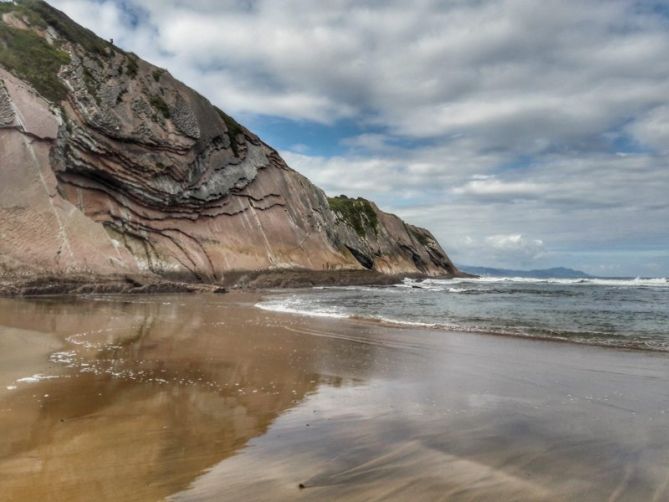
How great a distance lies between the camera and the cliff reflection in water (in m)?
3.51

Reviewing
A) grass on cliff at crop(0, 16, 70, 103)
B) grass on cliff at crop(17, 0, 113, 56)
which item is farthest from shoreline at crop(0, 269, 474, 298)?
grass on cliff at crop(17, 0, 113, 56)

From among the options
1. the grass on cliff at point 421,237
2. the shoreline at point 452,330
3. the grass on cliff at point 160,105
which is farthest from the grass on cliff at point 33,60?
the grass on cliff at point 421,237

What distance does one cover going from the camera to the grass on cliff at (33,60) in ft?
82.7

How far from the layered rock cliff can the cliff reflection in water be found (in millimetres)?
13038

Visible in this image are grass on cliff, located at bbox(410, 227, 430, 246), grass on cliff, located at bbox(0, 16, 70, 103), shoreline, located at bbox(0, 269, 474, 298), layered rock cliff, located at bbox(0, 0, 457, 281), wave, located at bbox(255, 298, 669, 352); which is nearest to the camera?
wave, located at bbox(255, 298, 669, 352)

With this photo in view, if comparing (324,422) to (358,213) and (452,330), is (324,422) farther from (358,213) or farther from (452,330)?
(358,213)

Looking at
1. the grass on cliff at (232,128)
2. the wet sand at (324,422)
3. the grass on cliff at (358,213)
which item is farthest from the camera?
the grass on cliff at (358,213)

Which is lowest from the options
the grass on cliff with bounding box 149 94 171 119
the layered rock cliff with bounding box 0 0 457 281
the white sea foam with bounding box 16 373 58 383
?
the white sea foam with bounding box 16 373 58 383

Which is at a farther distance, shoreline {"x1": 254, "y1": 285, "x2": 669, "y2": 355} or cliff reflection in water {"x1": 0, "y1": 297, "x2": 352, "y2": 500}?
shoreline {"x1": 254, "y1": 285, "x2": 669, "y2": 355}

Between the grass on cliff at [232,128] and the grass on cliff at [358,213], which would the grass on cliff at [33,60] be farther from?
the grass on cliff at [358,213]

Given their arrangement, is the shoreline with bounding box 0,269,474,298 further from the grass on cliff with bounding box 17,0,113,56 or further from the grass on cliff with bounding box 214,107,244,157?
the grass on cliff with bounding box 17,0,113,56

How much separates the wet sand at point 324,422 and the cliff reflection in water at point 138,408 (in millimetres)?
21

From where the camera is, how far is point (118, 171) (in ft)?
92.6

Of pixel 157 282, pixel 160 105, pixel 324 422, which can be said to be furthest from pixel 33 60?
pixel 324 422
